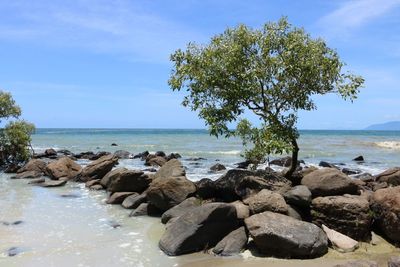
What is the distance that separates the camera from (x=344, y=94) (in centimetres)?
1539

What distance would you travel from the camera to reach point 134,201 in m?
17.0

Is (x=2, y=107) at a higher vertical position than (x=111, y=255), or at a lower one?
higher

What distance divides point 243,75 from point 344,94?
10.9 feet

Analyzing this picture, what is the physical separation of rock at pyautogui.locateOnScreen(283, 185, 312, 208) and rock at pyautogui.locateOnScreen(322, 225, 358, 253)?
114cm

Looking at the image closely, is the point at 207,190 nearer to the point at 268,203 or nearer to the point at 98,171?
the point at 268,203

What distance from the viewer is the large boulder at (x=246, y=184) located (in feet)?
46.7

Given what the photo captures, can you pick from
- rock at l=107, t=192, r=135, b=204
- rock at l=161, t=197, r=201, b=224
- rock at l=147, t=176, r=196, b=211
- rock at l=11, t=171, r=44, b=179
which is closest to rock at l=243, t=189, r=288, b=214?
rock at l=161, t=197, r=201, b=224

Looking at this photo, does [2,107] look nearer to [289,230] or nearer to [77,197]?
[77,197]

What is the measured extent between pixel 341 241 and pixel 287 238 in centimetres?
167

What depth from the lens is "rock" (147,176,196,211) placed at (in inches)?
601

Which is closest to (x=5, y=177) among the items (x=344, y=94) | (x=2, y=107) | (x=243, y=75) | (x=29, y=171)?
(x=29, y=171)

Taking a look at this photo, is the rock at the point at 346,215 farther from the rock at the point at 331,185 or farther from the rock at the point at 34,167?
the rock at the point at 34,167

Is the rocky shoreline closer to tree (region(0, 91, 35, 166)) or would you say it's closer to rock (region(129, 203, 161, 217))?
rock (region(129, 203, 161, 217))

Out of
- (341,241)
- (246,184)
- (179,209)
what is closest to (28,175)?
(179,209)
